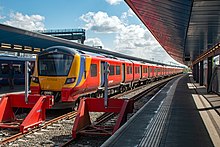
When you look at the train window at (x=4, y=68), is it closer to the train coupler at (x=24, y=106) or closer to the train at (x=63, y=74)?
the train at (x=63, y=74)

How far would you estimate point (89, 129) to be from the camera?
28.8 feet

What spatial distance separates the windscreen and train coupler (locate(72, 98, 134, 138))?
3.01 metres

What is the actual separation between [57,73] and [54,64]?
0.45 metres

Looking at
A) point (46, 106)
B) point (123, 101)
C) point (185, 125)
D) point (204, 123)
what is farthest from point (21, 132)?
point (204, 123)

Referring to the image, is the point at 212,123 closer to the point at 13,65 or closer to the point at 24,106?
the point at 24,106

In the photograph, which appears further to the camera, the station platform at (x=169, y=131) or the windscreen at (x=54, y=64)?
the windscreen at (x=54, y=64)

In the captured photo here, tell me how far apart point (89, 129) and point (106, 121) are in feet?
5.72

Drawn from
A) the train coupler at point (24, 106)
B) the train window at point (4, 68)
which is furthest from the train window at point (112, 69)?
the train window at point (4, 68)

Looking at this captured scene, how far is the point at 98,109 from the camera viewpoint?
9.08 m

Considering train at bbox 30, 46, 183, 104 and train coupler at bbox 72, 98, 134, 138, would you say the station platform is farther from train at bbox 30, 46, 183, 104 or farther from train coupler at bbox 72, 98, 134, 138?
train at bbox 30, 46, 183, 104

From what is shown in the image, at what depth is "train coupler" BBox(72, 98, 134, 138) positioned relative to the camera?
→ 821cm

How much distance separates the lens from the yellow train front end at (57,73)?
11516 millimetres

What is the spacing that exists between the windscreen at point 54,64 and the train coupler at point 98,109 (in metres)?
3.01

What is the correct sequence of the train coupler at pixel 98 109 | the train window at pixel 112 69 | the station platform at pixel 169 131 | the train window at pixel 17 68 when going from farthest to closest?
the train window at pixel 17 68 → the train window at pixel 112 69 → the train coupler at pixel 98 109 → the station platform at pixel 169 131
